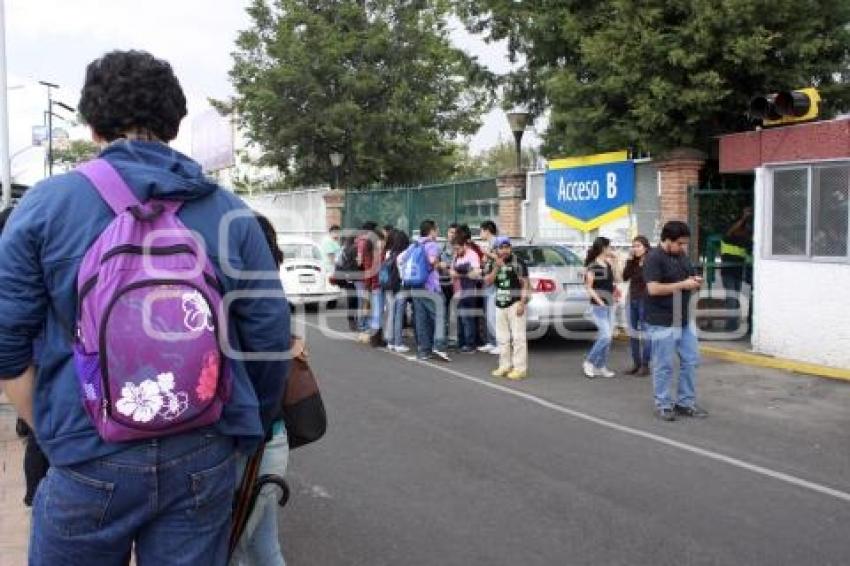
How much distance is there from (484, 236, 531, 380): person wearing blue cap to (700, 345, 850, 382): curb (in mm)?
2919

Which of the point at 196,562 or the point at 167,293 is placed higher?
the point at 167,293

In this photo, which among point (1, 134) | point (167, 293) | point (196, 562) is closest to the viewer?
point (167, 293)

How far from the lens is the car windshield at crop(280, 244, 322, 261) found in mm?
18031

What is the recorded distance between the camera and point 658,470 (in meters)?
6.19

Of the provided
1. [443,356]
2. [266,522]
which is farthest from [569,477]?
[443,356]

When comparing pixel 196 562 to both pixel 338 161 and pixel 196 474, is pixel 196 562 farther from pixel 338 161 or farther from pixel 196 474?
pixel 338 161

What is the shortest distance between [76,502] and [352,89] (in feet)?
94.0

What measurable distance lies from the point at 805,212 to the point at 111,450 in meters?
10.2

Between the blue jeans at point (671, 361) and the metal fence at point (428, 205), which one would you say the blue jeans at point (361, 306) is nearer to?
the metal fence at point (428, 205)

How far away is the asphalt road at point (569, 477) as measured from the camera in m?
4.72


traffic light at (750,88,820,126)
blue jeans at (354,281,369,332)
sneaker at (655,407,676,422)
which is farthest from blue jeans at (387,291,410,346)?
traffic light at (750,88,820,126)

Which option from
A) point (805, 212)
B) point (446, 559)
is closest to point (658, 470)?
point (446, 559)

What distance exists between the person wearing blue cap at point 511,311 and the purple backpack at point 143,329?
8.03m

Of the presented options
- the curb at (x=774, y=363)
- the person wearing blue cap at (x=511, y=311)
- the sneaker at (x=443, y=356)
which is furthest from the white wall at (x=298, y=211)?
the person wearing blue cap at (x=511, y=311)
